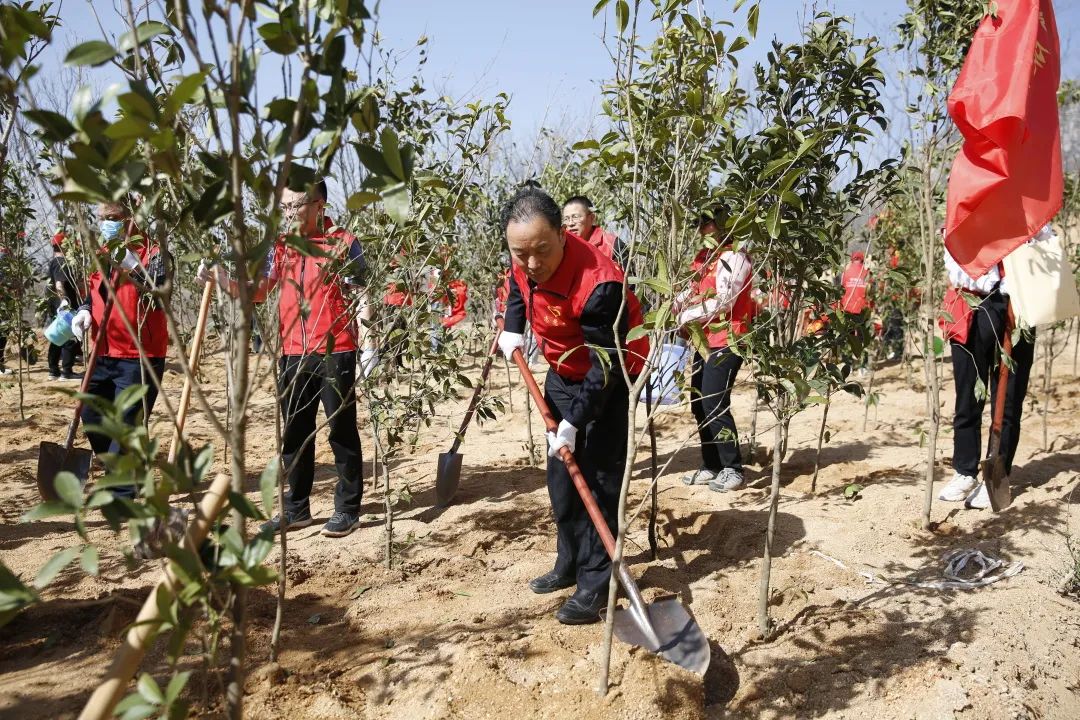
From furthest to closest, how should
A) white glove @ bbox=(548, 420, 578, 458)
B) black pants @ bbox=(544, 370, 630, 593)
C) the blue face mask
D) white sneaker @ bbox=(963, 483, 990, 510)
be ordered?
1. white sneaker @ bbox=(963, 483, 990, 510)
2. the blue face mask
3. black pants @ bbox=(544, 370, 630, 593)
4. white glove @ bbox=(548, 420, 578, 458)

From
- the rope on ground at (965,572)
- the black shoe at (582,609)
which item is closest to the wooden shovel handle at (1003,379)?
the rope on ground at (965,572)

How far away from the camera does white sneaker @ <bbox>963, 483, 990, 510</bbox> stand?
13.8ft

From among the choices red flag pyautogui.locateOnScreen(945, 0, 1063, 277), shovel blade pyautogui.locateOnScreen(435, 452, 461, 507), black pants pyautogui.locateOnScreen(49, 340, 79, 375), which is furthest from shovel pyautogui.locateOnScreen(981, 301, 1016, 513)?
black pants pyautogui.locateOnScreen(49, 340, 79, 375)

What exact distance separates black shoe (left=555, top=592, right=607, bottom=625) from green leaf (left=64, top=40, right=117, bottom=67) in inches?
99.5

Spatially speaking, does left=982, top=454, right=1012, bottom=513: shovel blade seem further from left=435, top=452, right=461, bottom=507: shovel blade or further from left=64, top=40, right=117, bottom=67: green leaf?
left=64, top=40, right=117, bottom=67: green leaf

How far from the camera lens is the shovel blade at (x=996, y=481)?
3.94 m

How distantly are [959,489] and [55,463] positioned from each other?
5.27 meters

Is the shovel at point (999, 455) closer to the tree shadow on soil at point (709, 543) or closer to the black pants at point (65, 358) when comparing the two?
the tree shadow on soil at point (709, 543)

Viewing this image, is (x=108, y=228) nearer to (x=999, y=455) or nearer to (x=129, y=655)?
(x=129, y=655)

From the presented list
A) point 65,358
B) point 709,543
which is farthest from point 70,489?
point 65,358

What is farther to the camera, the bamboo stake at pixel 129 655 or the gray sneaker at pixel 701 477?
the gray sneaker at pixel 701 477

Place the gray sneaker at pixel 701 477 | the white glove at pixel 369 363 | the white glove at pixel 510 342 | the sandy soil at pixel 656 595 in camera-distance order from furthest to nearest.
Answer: the gray sneaker at pixel 701 477 < the white glove at pixel 510 342 < the white glove at pixel 369 363 < the sandy soil at pixel 656 595

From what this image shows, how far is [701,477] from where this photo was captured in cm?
512

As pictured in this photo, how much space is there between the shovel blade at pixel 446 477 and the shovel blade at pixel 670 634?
1954 mm
